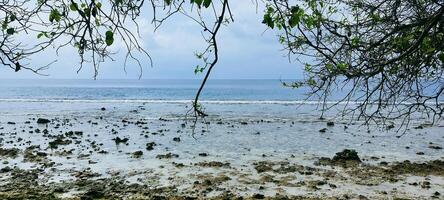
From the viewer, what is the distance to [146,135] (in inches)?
833

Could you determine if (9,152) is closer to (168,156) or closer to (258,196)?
(168,156)

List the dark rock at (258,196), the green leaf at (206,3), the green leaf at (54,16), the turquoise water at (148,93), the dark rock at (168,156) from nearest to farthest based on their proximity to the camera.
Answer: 1. the green leaf at (206,3)
2. the green leaf at (54,16)
3. the dark rock at (258,196)
4. the dark rock at (168,156)
5. the turquoise water at (148,93)

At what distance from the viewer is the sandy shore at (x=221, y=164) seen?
10680 mm

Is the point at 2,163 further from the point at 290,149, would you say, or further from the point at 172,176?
the point at 290,149

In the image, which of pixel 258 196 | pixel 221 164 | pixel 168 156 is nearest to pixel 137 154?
pixel 168 156

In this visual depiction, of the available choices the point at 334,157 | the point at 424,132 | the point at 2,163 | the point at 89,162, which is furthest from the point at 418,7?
the point at 424,132

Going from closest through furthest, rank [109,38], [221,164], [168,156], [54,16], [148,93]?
[109,38], [54,16], [221,164], [168,156], [148,93]

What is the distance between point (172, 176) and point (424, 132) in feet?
50.2

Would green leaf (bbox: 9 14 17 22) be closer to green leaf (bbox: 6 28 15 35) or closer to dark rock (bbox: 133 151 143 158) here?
green leaf (bbox: 6 28 15 35)

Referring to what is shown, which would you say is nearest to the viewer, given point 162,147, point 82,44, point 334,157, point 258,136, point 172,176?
point 82,44

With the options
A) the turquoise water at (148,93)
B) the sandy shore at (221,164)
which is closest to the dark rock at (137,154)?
the sandy shore at (221,164)

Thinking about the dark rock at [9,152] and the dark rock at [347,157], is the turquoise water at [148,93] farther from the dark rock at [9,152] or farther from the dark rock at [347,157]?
the dark rock at [9,152]

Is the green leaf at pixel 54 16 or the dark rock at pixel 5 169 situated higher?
the green leaf at pixel 54 16

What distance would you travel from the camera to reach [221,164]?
13.9 metres
